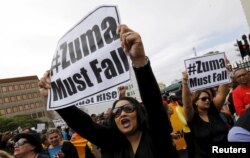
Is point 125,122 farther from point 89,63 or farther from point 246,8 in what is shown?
point 246,8

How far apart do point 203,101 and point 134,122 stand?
192 centimetres

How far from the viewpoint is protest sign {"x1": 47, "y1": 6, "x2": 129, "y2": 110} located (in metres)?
2.69

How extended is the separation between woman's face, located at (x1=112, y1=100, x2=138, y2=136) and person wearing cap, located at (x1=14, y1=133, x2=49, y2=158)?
191cm

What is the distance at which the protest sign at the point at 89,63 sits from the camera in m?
2.69

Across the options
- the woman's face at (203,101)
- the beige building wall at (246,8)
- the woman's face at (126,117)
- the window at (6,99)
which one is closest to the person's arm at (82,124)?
the woman's face at (126,117)

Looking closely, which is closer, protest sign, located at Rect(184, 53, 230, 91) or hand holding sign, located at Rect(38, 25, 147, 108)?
hand holding sign, located at Rect(38, 25, 147, 108)

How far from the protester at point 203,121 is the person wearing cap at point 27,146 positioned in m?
1.78

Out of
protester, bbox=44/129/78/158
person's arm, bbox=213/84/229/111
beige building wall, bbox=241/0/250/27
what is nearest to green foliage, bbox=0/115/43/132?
beige building wall, bbox=241/0/250/27

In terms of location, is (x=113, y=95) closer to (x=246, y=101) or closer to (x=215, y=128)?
(x=215, y=128)

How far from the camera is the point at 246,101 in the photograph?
5941 mm

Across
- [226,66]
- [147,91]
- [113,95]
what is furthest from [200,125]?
[226,66]

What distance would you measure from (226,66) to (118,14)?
162 inches

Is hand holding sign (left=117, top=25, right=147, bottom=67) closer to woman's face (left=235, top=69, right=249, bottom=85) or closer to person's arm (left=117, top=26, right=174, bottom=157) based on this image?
person's arm (left=117, top=26, right=174, bottom=157)

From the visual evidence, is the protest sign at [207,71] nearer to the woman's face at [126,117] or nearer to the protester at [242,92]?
the protester at [242,92]
